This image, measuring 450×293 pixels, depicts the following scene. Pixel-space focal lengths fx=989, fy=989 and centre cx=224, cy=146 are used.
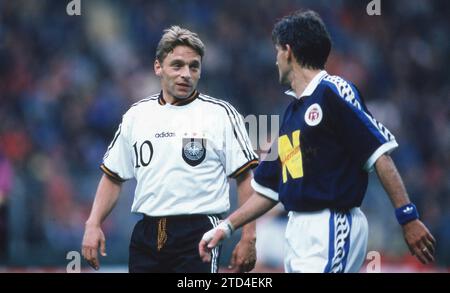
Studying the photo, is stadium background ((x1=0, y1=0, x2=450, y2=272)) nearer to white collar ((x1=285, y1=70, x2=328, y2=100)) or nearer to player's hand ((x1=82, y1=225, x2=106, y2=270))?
player's hand ((x1=82, y1=225, x2=106, y2=270))

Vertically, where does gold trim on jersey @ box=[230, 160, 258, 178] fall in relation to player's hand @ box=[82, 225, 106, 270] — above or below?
above

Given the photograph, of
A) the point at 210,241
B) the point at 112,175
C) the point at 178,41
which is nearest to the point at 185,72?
the point at 178,41

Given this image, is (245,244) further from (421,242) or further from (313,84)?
(421,242)

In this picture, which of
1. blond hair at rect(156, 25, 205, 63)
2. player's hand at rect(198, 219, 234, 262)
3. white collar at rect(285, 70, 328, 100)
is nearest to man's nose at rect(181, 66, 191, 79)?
blond hair at rect(156, 25, 205, 63)

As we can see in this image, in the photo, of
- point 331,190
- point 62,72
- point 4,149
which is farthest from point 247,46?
point 331,190

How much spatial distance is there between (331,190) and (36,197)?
6.79m

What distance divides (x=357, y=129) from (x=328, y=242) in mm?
672

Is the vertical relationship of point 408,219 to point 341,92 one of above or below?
below

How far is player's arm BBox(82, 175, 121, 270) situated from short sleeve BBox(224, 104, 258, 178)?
0.89 metres

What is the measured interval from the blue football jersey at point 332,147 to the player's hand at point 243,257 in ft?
2.29

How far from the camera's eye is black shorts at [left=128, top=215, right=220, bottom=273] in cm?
681

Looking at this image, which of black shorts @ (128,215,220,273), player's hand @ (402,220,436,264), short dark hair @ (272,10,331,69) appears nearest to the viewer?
player's hand @ (402,220,436,264)

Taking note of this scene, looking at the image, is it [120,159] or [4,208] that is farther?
[4,208]

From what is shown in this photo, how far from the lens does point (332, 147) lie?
5742 mm
